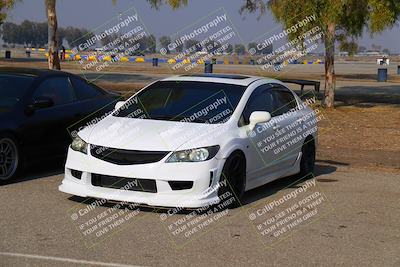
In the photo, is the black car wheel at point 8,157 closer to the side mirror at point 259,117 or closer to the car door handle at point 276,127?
the side mirror at point 259,117

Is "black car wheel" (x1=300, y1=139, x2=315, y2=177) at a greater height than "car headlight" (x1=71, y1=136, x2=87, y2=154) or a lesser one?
lesser

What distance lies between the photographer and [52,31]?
20.7 m

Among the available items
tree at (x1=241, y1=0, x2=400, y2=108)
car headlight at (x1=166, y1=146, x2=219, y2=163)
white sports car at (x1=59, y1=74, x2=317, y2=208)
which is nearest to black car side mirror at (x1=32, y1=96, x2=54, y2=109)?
white sports car at (x1=59, y1=74, x2=317, y2=208)

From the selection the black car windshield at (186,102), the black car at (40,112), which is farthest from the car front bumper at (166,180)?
the black car at (40,112)

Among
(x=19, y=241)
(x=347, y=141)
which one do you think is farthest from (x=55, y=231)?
(x=347, y=141)

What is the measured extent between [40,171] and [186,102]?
2728 mm

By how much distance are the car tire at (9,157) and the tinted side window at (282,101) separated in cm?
337

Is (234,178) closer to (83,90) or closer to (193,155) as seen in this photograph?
(193,155)

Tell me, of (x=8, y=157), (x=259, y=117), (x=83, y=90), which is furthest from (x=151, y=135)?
(x=83, y=90)

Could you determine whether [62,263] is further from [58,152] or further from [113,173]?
[58,152]

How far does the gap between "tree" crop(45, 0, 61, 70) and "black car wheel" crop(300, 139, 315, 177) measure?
42.3 ft

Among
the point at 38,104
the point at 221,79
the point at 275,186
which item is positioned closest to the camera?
the point at 221,79

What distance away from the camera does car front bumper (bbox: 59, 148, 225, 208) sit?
686 centimetres

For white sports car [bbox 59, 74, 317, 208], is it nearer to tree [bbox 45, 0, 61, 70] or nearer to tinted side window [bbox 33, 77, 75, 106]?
tinted side window [bbox 33, 77, 75, 106]
